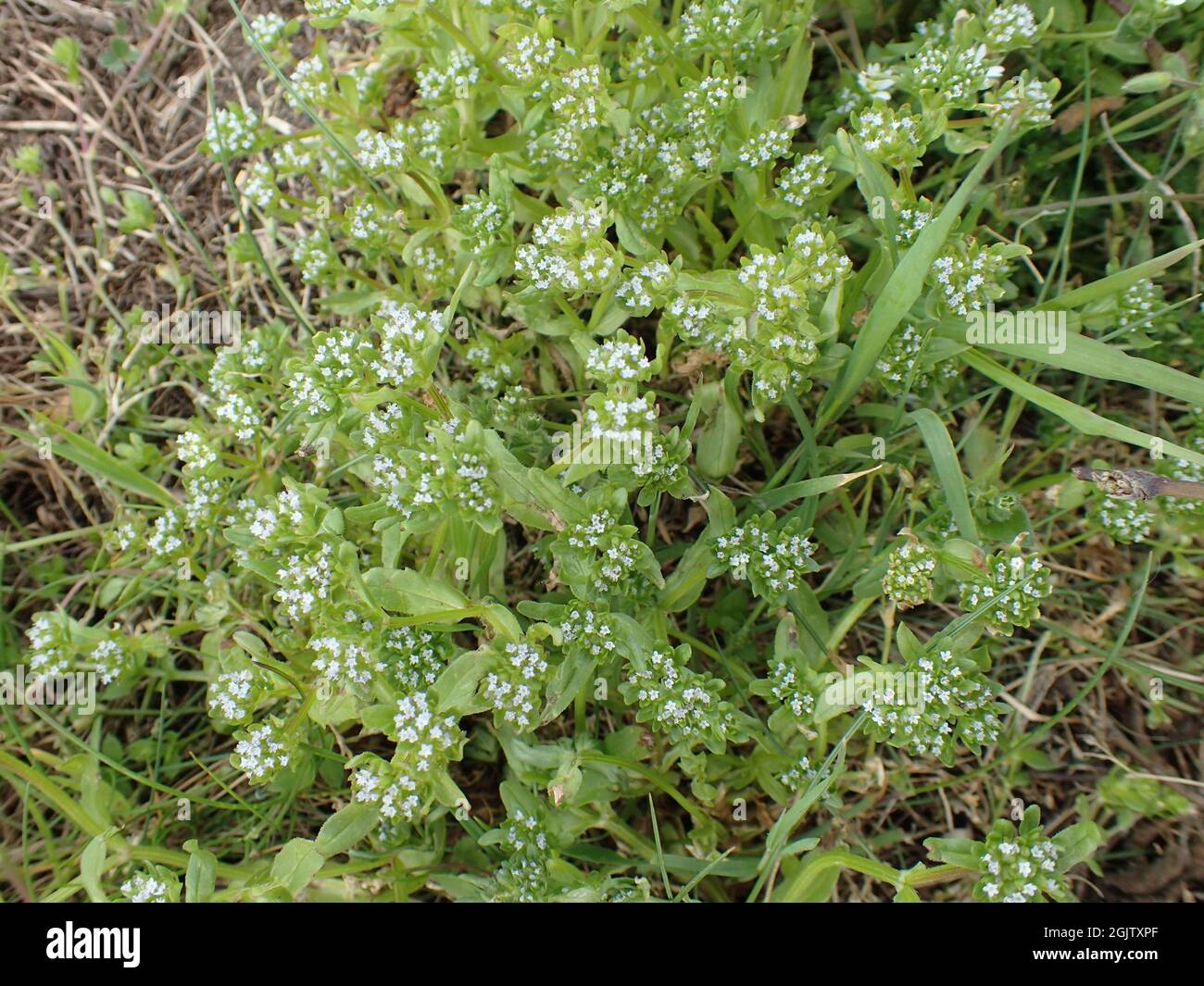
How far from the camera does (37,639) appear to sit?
159 inches

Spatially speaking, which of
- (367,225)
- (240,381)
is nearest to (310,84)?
(367,225)

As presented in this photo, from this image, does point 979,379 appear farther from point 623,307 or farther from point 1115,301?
point 623,307

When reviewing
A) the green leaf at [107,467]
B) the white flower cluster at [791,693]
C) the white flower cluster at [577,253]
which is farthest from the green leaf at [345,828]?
the white flower cluster at [577,253]

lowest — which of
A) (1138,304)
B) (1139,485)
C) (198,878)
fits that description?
(198,878)

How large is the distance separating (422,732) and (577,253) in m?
1.91

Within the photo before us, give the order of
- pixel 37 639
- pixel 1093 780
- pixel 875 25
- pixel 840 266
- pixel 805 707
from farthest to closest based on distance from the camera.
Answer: pixel 875 25 → pixel 1093 780 → pixel 37 639 → pixel 805 707 → pixel 840 266

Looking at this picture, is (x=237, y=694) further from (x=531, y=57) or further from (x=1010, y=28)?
(x=1010, y=28)
